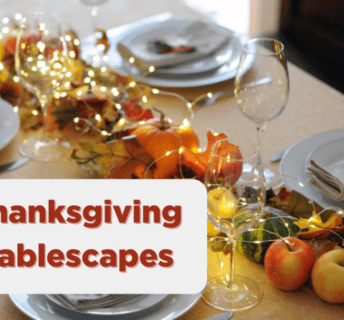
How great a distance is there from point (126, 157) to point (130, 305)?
0.86ft

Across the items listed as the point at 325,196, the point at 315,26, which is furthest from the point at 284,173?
the point at 315,26

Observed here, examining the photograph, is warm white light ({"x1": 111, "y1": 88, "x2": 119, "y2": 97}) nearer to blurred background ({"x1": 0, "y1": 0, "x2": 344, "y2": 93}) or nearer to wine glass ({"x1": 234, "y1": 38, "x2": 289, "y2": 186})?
wine glass ({"x1": 234, "y1": 38, "x2": 289, "y2": 186})

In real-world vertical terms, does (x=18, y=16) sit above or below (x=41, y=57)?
below

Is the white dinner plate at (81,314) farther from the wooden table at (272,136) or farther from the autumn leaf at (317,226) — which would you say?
the autumn leaf at (317,226)

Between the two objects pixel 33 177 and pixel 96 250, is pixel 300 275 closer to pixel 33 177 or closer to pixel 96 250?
pixel 96 250

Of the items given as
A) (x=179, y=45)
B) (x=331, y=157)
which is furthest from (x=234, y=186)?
(x=179, y=45)

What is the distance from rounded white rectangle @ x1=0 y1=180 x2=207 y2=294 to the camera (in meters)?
0.66

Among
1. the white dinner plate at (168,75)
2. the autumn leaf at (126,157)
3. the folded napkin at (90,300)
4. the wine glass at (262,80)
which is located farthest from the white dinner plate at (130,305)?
the white dinner plate at (168,75)

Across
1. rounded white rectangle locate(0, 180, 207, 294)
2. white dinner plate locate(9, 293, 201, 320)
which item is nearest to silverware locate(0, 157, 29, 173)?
rounded white rectangle locate(0, 180, 207, 294)

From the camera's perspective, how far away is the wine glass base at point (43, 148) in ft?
3.06

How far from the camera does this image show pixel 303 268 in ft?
2.05

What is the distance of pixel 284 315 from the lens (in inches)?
24.1

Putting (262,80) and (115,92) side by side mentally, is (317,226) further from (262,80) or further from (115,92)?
(115,92)

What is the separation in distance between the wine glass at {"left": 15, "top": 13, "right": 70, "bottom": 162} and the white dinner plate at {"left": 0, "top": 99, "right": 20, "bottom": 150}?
0.14 feet
